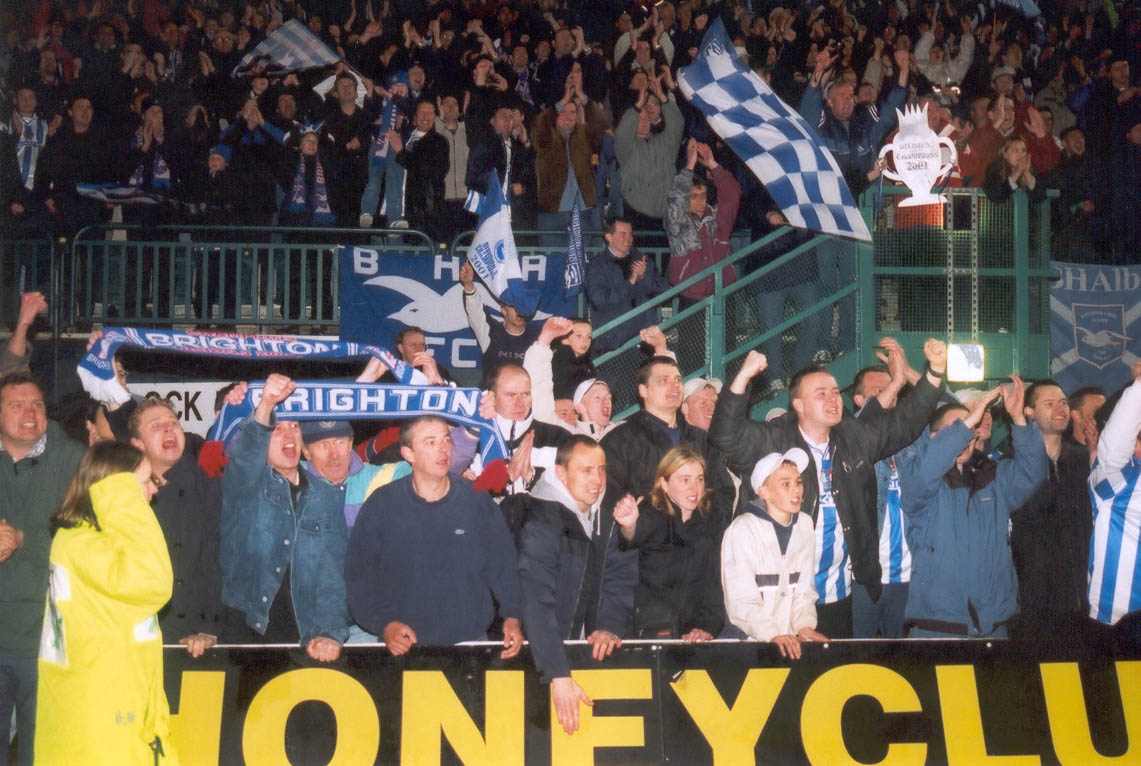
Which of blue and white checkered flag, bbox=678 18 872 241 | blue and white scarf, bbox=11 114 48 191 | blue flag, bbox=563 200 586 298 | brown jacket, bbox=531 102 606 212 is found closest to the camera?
blue and white checkered flag, bbox=678 18 872 241

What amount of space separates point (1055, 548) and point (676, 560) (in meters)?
2.40

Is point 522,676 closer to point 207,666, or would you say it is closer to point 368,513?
point 368,513

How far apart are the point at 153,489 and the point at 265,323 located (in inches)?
246

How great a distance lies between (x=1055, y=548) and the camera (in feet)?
25.1

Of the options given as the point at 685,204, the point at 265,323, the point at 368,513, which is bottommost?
the point at 368,513

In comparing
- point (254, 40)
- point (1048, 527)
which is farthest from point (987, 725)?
point (254, 40)

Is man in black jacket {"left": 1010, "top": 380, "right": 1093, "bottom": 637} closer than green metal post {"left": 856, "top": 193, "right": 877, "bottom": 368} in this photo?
Yes

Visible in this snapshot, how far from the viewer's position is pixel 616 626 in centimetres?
662

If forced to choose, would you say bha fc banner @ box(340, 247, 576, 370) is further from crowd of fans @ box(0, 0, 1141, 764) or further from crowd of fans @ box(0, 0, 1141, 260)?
crowd of fans @ box(0, 0, 1141, 260)

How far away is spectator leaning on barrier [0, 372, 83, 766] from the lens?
20.3ft

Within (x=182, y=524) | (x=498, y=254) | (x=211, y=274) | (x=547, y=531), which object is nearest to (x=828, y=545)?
(x=547, y=531)

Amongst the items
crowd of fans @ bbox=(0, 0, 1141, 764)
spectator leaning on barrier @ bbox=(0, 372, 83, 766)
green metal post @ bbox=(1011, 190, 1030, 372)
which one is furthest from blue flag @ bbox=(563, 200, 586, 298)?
spectator leaning on barrier @ bbox=(0, 372, 83, 766)

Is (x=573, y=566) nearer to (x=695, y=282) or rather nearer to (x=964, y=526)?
(x=964, y=526)

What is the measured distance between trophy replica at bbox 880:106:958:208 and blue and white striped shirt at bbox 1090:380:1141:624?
2.63 m
